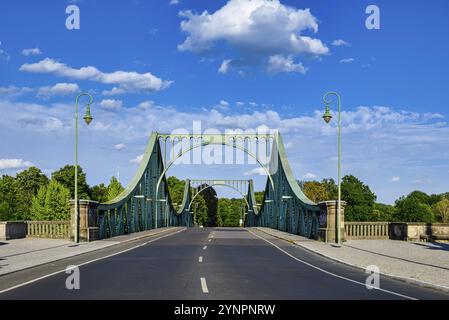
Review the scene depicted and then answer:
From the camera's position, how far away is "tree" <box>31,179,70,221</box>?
83.9 meters

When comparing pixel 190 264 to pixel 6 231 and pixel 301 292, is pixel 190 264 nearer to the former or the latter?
pixel 301 292

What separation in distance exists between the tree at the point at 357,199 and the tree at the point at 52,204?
50.6 metres

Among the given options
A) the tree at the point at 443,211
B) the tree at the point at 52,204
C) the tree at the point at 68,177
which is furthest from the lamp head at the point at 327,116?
the tree at the point at 443,211

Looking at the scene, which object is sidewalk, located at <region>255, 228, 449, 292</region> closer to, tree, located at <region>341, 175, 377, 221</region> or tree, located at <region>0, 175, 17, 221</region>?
tree, located at <region>0, 175, 17, 221</region>

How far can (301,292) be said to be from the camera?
11.3 meters

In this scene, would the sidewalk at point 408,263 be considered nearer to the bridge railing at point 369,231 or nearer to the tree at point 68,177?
the bridge railing at point 369,231

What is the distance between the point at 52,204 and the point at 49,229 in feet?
177

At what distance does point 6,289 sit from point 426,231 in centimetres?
2571

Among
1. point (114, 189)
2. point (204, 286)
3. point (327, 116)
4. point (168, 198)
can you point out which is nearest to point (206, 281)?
point (204, 286)

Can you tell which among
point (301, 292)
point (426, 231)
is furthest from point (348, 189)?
point (301, 292)

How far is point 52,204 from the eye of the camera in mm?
83938

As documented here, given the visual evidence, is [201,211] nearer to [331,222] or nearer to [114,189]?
[114,189]

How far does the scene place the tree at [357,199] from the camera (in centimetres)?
10050

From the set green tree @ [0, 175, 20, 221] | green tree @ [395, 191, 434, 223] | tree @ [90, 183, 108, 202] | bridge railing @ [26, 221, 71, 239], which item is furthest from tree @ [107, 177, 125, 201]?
bridge railing @ [26, 221, 71, 239]
